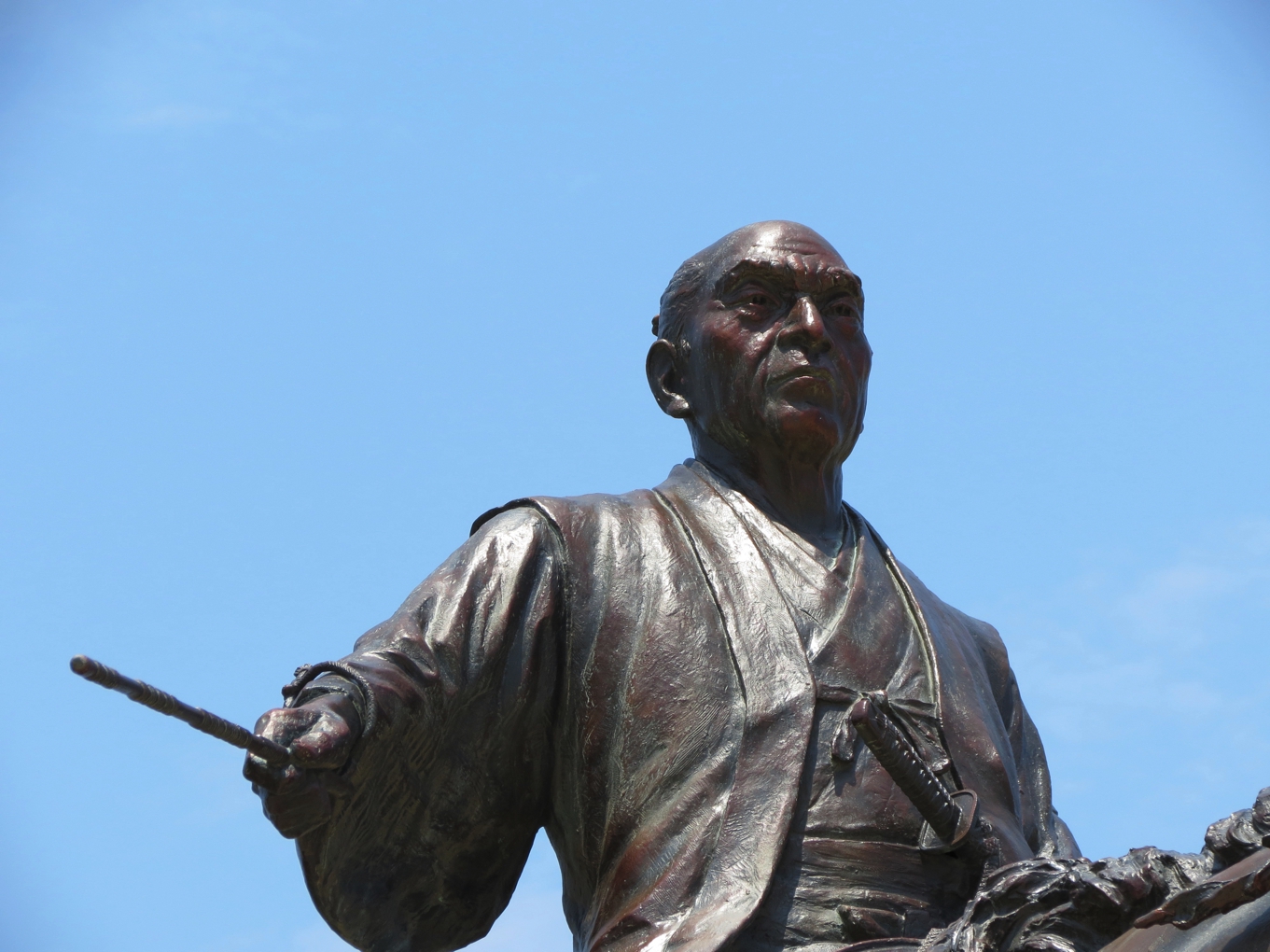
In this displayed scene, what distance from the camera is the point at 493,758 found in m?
8.55

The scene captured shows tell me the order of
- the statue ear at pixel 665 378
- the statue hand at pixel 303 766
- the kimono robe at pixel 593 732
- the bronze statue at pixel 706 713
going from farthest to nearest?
the statue ear at pixel 665 378
the kimono robe at pixel 593 732
the bronze statue at pixel 706 713
the statue hand at pixel 303 766

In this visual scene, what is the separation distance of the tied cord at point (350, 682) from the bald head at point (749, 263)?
2241 mm

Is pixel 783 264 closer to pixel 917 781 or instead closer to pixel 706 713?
pixel 706 713

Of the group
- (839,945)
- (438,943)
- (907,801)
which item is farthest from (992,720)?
(438,943)

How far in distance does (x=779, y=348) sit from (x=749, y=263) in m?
0.37

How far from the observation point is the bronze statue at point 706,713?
7.78m

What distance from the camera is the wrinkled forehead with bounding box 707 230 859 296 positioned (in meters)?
9.16

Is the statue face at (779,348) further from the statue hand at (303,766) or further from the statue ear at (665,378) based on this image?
the statue hand at (303,766)

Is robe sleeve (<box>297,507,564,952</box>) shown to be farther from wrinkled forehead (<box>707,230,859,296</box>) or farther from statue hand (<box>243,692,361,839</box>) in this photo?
wrinkled forehead (<box>707,230,859,296</box>)

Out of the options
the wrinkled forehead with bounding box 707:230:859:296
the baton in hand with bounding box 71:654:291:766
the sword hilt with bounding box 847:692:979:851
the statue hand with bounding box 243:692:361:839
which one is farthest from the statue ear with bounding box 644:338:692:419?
the baton in hand with bounding box 71:654:291:766

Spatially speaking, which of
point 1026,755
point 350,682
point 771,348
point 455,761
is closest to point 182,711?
point 350,682

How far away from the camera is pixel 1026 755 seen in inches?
364

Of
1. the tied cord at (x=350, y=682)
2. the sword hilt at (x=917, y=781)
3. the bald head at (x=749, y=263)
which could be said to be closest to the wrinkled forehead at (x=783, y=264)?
the bald head at (x=749, y=263)

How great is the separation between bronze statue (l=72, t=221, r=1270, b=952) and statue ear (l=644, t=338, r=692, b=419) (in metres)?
0.02
